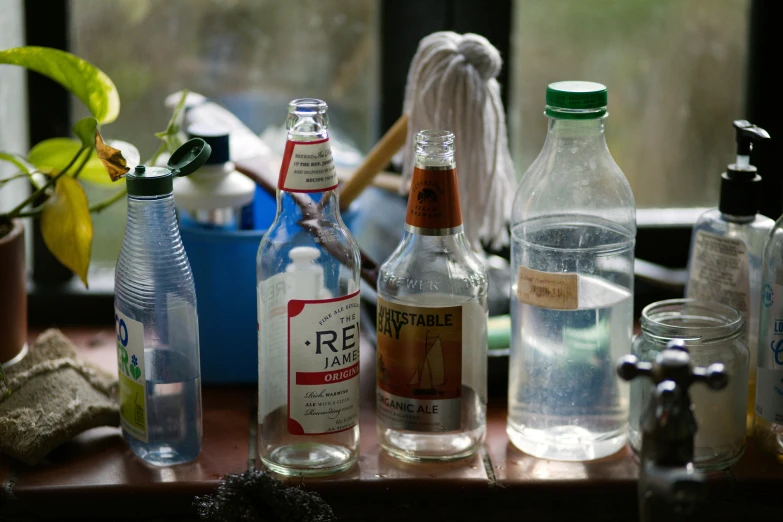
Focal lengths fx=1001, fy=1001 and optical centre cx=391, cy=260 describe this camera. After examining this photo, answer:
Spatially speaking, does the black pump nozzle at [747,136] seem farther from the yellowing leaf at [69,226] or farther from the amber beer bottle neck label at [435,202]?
the yellowing leaf at [69,226]

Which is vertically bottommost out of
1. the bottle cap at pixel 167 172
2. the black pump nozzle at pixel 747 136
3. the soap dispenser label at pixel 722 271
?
the soap dispenser label at pixel 722 271

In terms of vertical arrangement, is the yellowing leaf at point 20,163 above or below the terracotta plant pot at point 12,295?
above

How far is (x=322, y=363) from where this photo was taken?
0.87 meters

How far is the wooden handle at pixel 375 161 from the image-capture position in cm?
100

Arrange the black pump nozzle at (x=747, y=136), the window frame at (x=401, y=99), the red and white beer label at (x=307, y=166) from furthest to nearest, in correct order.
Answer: the window frame at (x=401, y=99) → the black pump nozzle at (x=747, y=136) → the red and white beer label at (x=307, y=166)

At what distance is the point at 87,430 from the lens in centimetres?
96

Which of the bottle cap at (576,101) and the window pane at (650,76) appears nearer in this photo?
the bottle cap at (576,101)

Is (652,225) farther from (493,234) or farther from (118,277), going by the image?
(118,277)

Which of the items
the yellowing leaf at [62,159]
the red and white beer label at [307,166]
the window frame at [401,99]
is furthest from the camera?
the window frame at [401,99]

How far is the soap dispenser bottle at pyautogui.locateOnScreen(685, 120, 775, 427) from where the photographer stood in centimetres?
95

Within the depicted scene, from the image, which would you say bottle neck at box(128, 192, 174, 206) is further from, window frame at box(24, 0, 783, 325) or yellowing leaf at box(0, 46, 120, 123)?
window frame at box(24, 0, 783, 325)

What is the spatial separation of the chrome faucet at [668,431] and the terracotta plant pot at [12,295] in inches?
24.9

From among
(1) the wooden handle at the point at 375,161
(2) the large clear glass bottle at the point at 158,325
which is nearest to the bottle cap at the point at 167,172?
(2) the large clear glass bottle at the point at 158,325

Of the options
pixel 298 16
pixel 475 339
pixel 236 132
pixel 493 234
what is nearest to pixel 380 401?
pixel 475 339
